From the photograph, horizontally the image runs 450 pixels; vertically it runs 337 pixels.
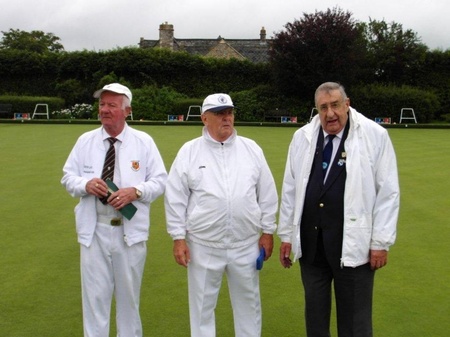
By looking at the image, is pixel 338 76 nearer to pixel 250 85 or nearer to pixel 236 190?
pixel 250 85

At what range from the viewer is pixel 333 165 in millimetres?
3275

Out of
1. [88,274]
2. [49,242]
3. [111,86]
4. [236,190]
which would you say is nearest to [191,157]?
[236,190]

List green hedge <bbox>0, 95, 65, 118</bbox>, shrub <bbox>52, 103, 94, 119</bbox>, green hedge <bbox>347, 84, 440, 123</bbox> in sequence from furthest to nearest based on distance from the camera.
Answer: shrub <bbox>52, 103, 94, 119</bbox>
green hedge <bbox>0, 95, 65, 118</bbox>
green hedge <bbox>347, 84, 440, 123</bbox>

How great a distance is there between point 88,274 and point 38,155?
1014 cm

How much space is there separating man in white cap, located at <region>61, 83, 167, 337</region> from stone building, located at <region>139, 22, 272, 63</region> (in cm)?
4363

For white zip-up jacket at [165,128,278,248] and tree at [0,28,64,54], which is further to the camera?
tree at [0,28,64,54]

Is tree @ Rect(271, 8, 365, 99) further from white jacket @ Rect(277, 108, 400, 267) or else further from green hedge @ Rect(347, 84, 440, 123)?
white jacket @ Rect(277, 108, 400, 267)

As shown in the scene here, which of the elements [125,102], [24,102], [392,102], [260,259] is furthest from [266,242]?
[24,102]

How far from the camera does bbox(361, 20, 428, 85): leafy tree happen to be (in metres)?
28.7

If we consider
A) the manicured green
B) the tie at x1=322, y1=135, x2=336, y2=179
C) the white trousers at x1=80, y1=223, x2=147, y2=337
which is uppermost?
the tie at x1=322, y1=135, x2=336, y2=179

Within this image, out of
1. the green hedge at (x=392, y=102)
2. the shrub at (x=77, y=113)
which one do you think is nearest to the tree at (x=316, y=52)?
the green hedge at (x=392, y=102)

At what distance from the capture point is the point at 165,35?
4622 cm

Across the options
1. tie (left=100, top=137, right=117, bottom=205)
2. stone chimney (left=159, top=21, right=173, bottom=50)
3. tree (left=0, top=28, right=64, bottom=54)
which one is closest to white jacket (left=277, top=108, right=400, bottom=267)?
tie (left=100, top=137, right=117, bottom=205)

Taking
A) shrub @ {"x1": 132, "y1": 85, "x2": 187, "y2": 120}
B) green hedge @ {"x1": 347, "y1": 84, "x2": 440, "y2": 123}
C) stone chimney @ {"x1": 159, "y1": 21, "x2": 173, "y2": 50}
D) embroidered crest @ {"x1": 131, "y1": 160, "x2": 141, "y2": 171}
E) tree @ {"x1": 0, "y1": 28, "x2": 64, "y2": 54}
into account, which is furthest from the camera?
tree @ {"x1": 0, "y1": 28, "x2": 64, "y2": 54}
